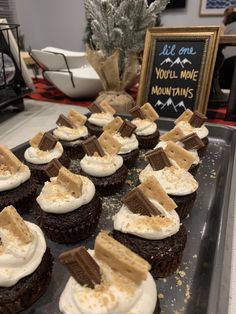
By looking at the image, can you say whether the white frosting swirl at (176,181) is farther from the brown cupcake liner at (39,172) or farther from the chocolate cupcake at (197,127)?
the brown cupcake liner at (39,172)

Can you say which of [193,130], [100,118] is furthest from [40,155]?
[193,130]

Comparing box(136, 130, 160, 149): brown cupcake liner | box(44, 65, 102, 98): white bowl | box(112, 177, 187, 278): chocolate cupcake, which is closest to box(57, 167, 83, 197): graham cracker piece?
box(112, 177, 187, 278): chocolate cupcake

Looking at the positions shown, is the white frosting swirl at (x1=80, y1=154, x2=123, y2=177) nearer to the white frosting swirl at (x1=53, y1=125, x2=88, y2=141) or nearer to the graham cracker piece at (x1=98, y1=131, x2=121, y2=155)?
the graham cracker piece at (x1=98, y1=131, x2=121, y2=155)

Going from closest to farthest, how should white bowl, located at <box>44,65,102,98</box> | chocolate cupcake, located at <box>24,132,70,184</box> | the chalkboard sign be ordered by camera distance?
chocolate cupcake, located at <box>24,132,70,184</box> < the chalkboard sign < white bowl, located at <box>44,65,102,98</box>

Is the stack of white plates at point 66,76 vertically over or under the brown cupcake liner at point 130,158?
over

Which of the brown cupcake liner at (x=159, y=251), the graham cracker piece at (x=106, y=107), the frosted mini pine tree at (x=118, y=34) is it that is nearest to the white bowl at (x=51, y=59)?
the frosted mini pine tree at (x=118, y=34)
